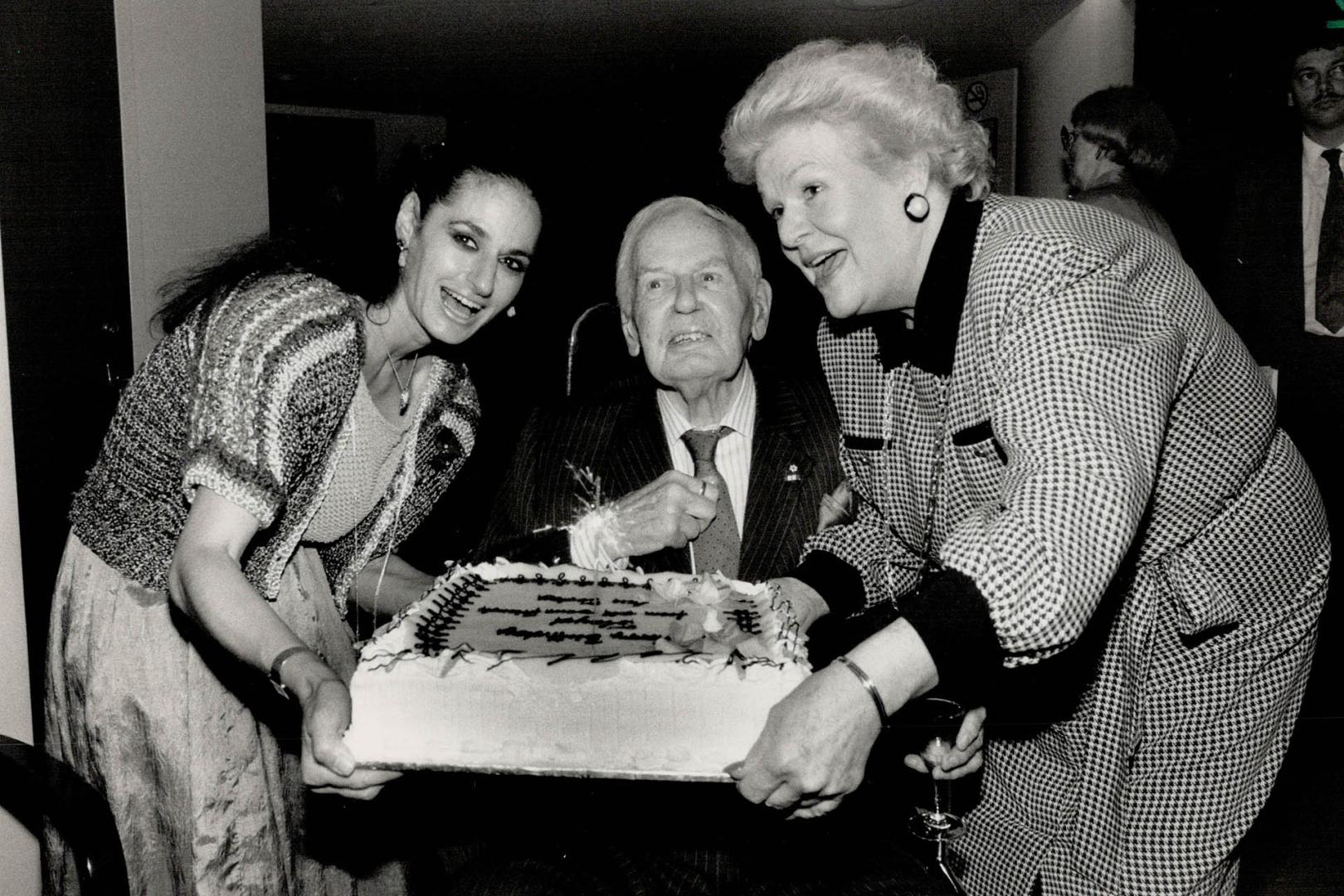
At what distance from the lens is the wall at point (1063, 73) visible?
3551 mm

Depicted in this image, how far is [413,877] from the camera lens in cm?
198

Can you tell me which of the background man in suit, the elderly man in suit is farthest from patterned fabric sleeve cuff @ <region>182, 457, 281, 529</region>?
the background man in suit

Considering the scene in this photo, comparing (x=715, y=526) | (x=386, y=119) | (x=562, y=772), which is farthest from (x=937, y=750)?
(x=386, y=119)

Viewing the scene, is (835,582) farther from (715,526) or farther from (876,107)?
(876,107)

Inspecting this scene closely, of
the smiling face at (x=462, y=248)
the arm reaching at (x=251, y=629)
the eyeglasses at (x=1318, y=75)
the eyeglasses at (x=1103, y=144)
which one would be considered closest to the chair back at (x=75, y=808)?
the arm reaching at (x=251, y=629)

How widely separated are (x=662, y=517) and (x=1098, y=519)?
1.10 metres

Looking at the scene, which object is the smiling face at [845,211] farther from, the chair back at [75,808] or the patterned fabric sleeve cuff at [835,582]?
the chair back at [75,808]

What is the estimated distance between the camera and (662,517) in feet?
6.69

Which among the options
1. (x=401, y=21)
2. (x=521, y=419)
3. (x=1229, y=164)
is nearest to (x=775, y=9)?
(x=401, y=21)

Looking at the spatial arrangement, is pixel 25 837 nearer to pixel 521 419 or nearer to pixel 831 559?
pixel 521 419

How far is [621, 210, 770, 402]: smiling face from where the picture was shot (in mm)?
2129

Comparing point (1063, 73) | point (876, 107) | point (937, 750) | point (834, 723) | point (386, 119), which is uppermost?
point (1063, 73)

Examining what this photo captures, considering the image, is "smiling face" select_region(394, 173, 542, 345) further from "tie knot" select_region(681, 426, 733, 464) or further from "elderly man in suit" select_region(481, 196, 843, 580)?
"tie knot" select_region(681, 426, 733, 464)

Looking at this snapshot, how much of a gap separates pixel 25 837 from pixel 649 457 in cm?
148
